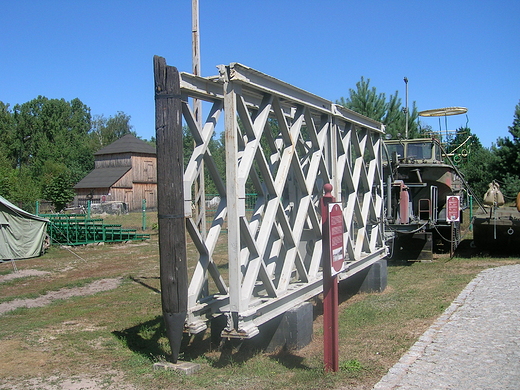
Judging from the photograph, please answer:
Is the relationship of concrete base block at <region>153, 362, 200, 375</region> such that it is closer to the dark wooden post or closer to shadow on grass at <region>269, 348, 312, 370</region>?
the dark wooden post

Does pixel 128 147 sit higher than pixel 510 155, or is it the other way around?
pixel 128 147

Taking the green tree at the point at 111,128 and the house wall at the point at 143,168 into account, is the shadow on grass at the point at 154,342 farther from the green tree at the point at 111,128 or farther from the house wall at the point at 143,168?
the green tree at the point at 111,128

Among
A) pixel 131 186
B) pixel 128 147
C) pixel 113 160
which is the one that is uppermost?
pixel 128 147

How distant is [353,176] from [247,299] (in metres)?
4.31

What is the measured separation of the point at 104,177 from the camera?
54.2 m

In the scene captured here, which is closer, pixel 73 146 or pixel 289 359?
pixel 289 359

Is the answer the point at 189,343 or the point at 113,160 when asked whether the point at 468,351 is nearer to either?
the point at 189,343

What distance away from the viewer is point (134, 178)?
177 ft

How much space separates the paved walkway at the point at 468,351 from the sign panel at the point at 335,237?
3.95 feet

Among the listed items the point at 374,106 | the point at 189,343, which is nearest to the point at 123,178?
the point at 374,106

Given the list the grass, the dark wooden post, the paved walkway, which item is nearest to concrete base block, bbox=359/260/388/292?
the grass

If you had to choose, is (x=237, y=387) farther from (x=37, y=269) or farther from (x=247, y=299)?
(x=37, y=269)

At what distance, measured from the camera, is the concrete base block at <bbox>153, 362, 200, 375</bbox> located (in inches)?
216

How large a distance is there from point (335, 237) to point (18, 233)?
52.5ft
